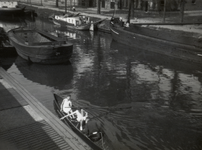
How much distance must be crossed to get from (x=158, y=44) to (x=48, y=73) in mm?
15049

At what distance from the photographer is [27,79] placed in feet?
69.4

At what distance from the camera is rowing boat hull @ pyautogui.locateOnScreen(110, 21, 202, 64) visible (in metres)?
26.8

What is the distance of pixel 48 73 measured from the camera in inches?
887

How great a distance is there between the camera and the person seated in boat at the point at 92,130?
1112cm

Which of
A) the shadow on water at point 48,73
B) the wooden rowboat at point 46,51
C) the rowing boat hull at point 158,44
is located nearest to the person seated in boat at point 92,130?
the shadow on water at point 48,73

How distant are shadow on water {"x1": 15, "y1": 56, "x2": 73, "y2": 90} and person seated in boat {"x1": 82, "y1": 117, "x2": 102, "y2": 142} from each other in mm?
6343

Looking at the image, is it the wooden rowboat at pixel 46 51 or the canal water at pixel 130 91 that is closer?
the canal water at pixel 130 91

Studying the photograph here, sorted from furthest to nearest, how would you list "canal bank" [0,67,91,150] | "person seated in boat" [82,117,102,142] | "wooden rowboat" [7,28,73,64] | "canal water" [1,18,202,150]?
"wooden rowboat" [7,28,73,64], "canal water" [1,18,202,150], "person seated in boat" [82,117,102,142], "canal bank" [0,67,91,150]

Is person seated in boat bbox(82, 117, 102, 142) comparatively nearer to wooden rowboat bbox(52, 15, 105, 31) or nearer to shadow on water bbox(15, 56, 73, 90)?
shadow on water bbox(15, 56, 73, 90)

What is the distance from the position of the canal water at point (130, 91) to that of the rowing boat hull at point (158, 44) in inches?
36.3

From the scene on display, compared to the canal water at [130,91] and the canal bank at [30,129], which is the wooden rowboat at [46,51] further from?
the canal bank at [30,129]

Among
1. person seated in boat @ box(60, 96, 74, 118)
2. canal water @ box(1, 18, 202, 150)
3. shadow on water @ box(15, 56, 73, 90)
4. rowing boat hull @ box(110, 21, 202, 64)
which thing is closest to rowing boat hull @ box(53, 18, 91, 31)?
rowing boat hull @ box(110, 21, 202, 64)

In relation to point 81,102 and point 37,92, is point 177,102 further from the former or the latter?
point 37,92

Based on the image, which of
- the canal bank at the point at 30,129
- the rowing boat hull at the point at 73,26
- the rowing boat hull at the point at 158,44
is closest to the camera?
the canal bank at the point at 30,129
